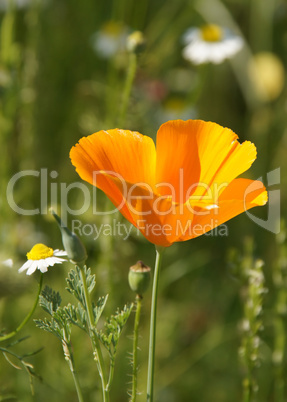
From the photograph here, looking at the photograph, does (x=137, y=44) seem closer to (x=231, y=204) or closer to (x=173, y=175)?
(x=173, y=175)

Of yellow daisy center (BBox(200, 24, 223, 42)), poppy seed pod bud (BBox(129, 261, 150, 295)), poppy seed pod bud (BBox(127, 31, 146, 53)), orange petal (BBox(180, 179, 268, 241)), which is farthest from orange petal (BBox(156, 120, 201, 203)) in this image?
yellow daisy center (BBox(200, 24, 223, 42))

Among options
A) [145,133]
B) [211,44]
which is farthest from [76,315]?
[211,44]

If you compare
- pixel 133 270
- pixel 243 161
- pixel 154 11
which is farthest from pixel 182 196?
pixel 154 11

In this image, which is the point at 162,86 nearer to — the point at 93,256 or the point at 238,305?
the point at 93,256

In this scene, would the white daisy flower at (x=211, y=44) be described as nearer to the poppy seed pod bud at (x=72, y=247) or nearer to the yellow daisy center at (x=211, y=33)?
the yellow daisy center at (x=211, y=33)

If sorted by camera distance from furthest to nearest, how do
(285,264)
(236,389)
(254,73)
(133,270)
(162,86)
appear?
1. (254,73)
2. (162,86)
3. (236,389)
4. (285,264)
5. (133,270)

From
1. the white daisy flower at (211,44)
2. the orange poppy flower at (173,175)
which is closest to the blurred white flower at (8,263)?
the orange poppy flower at (173,175)
